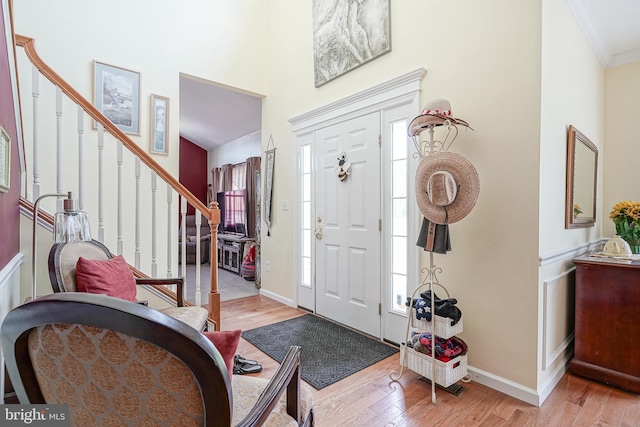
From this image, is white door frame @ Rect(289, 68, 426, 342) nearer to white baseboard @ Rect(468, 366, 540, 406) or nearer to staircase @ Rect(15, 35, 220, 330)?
white baseboard @ Rect(468, 366, 540, 406)

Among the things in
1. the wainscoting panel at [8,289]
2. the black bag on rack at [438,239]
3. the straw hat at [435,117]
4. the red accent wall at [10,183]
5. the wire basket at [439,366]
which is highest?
the straw hat at [435,117]

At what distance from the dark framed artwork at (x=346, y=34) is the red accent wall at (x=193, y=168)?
5.95 m

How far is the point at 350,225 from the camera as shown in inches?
123

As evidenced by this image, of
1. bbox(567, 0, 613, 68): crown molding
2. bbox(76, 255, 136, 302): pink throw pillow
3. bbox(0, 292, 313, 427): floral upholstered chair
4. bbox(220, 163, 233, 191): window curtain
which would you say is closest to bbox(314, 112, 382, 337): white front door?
bbox(567, 0, 613, 68): crown molding

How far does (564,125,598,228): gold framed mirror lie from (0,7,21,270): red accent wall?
3289 mm

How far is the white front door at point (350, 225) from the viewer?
9.48 ft

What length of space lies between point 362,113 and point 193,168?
666 centimetres

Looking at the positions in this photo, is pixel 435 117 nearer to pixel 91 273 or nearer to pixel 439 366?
pixel 439 366

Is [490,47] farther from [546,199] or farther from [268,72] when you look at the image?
[268,72]

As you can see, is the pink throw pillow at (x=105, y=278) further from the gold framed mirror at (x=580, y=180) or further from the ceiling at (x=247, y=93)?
the gold framed mirror at (x=580, y=180)

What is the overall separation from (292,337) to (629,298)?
8.16 ft

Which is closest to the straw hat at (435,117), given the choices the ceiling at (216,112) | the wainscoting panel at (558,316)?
the wainscoting panel at (558,316)

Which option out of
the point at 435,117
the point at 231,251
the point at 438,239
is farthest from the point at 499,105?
the point at 231,251

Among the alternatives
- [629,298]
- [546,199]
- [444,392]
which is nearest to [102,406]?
[444,392]
